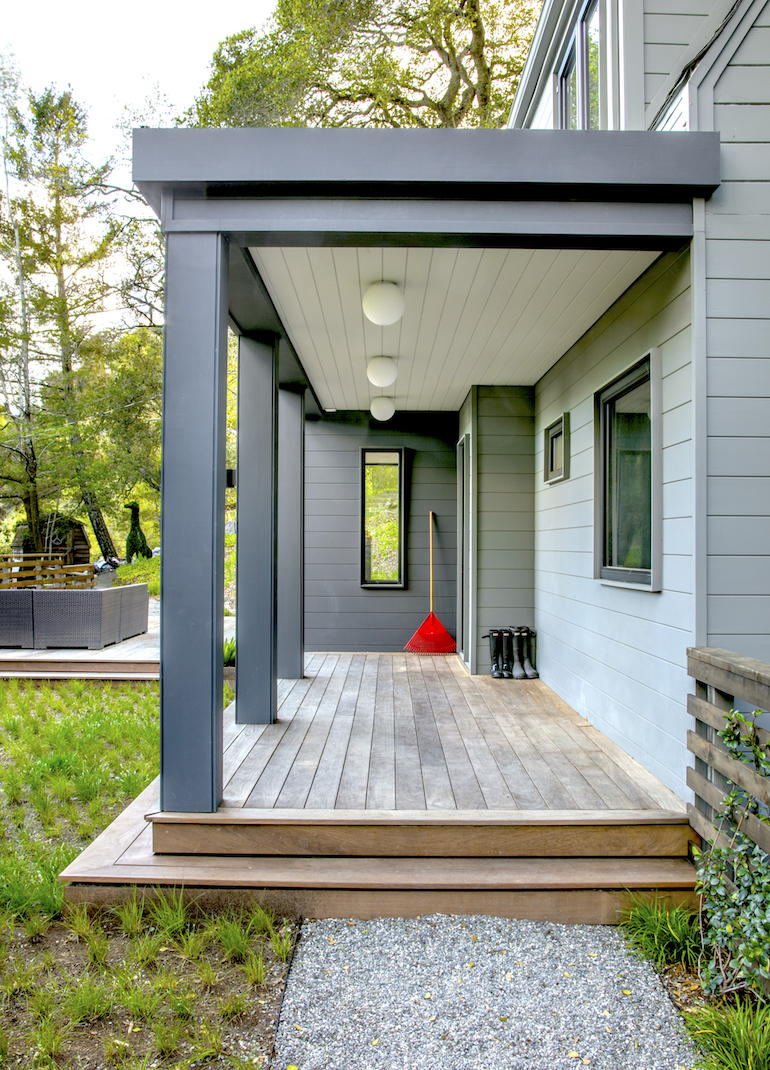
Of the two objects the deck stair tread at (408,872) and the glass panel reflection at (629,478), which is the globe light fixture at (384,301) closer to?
the glass panel reflection at (629,478)

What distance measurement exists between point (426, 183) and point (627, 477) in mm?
1637

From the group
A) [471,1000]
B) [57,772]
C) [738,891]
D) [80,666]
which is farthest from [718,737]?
[80,666]

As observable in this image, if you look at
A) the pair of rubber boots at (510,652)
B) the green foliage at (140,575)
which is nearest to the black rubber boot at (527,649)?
the pair of rubber boots at (510,652)

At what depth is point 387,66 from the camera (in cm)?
999

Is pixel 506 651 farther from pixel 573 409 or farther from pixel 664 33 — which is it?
pixel 664 33

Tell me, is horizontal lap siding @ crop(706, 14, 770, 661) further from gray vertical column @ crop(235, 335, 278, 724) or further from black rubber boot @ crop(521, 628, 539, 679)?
black rubber boot @ crop(521, 628, 539, 679)

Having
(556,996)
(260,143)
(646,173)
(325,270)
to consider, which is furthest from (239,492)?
(556,996)

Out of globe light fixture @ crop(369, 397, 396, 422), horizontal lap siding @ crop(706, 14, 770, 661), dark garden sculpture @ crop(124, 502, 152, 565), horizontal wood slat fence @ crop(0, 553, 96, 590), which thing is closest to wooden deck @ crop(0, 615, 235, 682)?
horizontal wood slat fence @ crop(0, 553, 96, 590)

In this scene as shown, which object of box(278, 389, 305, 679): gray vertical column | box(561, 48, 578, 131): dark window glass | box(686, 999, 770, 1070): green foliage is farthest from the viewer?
box(278, 389, 305, 679): gray vertical column

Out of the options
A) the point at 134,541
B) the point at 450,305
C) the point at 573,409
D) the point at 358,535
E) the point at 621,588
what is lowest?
the point at 621,588

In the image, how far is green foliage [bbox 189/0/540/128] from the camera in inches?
389

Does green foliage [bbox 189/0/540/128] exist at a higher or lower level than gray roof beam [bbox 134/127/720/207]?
higher

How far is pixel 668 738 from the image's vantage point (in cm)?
250

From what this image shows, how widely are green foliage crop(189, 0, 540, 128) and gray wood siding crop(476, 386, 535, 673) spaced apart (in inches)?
291
